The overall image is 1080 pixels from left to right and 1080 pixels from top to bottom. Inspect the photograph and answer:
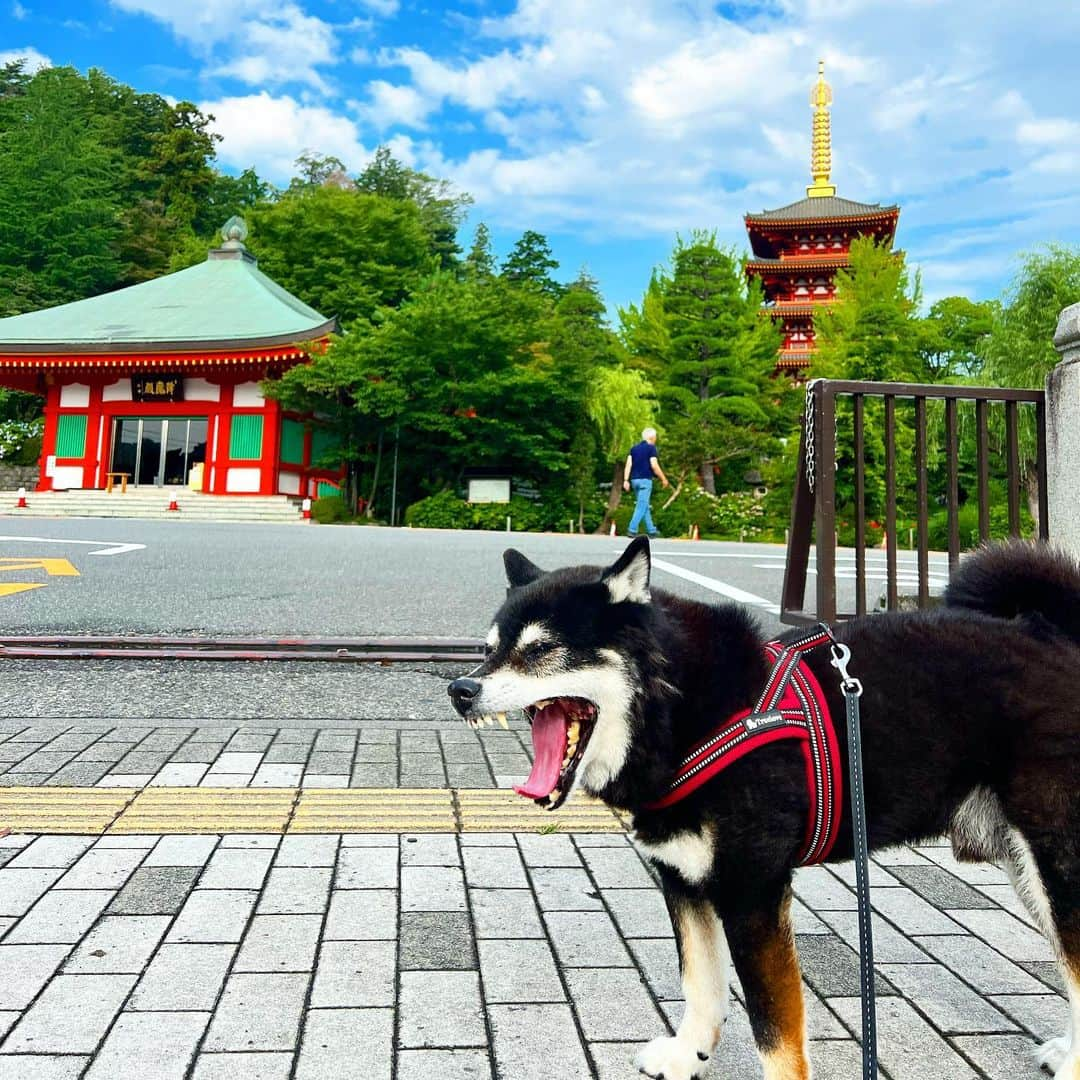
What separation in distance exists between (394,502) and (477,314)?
652 centimetres

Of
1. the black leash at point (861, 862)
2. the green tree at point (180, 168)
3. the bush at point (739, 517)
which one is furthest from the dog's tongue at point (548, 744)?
the green tree at point (180, 168)

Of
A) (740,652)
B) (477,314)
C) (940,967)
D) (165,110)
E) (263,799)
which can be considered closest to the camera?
(740,652)

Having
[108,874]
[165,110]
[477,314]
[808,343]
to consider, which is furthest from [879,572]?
[165,110]

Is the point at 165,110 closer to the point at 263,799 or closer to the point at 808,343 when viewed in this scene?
the point at 808,343

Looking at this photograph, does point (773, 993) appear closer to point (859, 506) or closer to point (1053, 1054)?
point (1053, 1054)

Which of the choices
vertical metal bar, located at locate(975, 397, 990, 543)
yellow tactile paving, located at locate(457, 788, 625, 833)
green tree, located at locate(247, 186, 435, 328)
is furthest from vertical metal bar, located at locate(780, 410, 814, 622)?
green tree, located at locate(247, 186, 435, 328)

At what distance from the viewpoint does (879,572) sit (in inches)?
418

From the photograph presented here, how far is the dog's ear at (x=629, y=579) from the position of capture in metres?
1.69

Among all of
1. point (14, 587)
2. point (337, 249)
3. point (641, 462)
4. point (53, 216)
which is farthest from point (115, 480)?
point (14, 587)

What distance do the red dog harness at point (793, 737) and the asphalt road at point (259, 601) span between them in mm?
861

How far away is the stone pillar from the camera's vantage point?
406cm

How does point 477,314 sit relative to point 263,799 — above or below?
above

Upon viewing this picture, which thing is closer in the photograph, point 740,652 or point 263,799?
point 740,652

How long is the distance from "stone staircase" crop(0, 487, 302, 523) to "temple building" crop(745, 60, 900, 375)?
76.4ft
